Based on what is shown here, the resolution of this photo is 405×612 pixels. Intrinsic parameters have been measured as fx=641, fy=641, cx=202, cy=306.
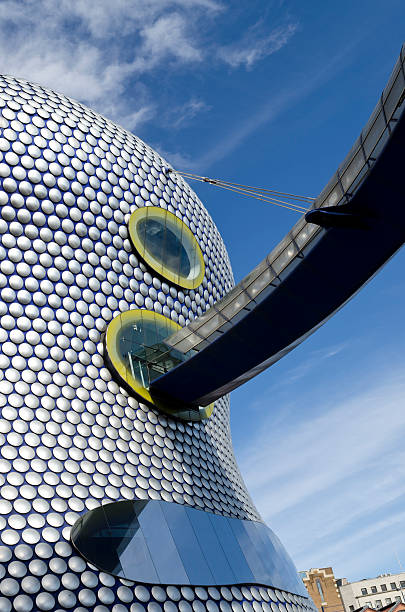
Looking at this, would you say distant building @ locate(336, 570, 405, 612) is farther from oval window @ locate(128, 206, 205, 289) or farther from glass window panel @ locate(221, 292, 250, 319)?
glass window panel @ locate(221, 292, 250, 319)

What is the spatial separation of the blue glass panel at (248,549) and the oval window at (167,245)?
6268 mm

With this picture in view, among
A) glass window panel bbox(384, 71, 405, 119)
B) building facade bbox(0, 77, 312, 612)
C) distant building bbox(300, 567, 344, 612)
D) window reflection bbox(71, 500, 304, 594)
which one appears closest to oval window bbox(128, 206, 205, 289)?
building facade bbox(0, 77, 312, 612)

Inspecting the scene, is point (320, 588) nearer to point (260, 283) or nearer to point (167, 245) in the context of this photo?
point (167, 245)

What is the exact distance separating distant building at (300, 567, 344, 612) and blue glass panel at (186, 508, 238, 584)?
142 feet

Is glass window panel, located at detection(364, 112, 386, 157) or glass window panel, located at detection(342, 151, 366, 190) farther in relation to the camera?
glass window panel, located at detection(342, 151, 366, 190)

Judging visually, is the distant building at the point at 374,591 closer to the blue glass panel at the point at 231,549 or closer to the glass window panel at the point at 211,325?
the blue glass panel at the point at 231,549

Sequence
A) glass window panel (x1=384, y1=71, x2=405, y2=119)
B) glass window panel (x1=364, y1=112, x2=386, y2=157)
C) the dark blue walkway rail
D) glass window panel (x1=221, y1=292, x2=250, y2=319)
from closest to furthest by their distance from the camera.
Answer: glass window panel (x1=384, y1=71, x2=405, y2=119)
glass window panel (x1=364, y1=112, x2=386, y2=157)
the dark blue walkway rail
glass window panel (x1=221, y1=292, x2=250, y2=319)

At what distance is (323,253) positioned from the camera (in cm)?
1177

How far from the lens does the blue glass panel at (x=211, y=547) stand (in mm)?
12492

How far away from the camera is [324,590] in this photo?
52219 millimetres

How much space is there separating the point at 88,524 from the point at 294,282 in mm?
5800

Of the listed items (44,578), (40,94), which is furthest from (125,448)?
(40,94)

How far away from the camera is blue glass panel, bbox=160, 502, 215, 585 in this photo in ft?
39.5

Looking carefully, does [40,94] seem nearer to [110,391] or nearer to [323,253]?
[110,391]
